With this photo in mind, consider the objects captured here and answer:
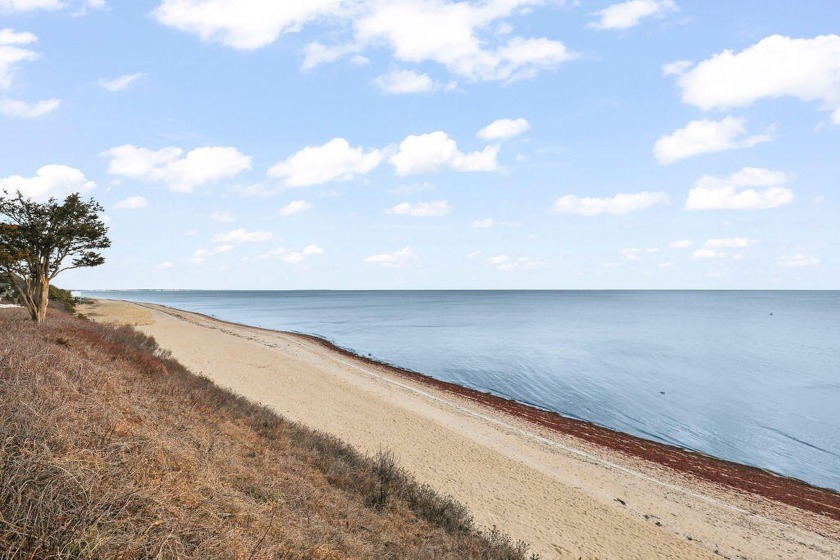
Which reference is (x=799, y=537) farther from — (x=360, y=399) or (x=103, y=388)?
(x=103, y=388)

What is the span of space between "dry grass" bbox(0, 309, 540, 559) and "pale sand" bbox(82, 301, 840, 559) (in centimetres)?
339

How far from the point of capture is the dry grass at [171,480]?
4.13 metres

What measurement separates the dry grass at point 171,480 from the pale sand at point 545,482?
11.1ft

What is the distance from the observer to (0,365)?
7.54 m

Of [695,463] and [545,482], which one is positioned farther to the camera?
[695,463]

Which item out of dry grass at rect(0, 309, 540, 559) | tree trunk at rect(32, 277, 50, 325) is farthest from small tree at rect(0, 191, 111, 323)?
dry grass at rect(0, 309, 540, 559)

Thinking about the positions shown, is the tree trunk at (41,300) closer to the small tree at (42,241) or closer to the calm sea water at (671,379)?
the small tree at (42,241)

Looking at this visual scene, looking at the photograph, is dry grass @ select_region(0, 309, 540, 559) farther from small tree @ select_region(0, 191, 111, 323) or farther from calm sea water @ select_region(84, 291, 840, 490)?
calm sea water @ select_region(84, 291, 840, 490)

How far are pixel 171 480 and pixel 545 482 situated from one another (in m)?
13.0

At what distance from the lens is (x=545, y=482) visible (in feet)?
50.1

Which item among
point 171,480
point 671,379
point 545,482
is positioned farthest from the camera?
point 671,379

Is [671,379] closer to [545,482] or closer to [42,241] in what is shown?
[545,482]

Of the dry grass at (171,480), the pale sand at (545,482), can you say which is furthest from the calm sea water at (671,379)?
the dry grass at (171,480)

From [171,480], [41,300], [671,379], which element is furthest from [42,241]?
[671,379]
